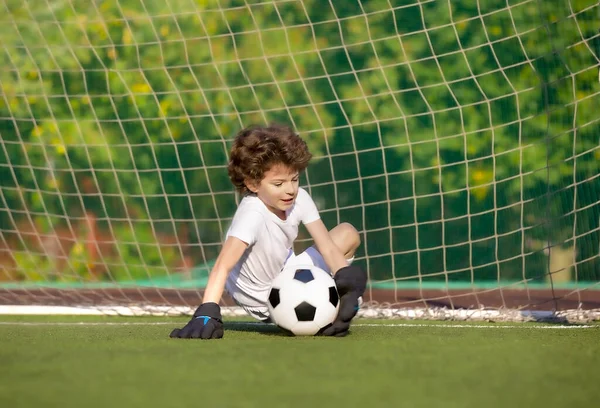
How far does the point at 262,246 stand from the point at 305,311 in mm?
510

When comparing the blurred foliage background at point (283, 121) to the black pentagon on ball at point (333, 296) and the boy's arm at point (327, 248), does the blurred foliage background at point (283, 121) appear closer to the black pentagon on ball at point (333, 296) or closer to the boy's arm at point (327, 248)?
the boy's arm at point (327, 248)

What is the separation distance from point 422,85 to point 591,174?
42.2 inches

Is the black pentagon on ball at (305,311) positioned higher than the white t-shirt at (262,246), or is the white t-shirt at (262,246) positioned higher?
the white t-shirt at (262,246)

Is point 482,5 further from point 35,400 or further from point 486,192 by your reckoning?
point 35,400

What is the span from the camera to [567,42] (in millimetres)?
4512

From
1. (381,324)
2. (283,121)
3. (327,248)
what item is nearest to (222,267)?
(327,248)

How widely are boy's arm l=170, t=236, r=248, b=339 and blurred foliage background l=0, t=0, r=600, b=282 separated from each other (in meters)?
1.68

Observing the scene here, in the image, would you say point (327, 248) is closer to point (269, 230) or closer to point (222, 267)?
point (269, 230)

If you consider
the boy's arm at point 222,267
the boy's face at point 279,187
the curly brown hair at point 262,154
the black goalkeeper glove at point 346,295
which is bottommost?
the black goalkeeper glove at point 346,295

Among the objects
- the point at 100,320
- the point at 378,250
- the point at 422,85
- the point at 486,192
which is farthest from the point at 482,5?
the point at 100,320

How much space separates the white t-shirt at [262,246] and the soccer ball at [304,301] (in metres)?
0.32

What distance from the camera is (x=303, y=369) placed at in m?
2.54

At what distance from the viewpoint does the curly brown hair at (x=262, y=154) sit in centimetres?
378

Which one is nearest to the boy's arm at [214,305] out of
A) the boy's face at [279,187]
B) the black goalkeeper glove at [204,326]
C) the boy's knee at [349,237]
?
the black goalkeeper glove at [204,326]
